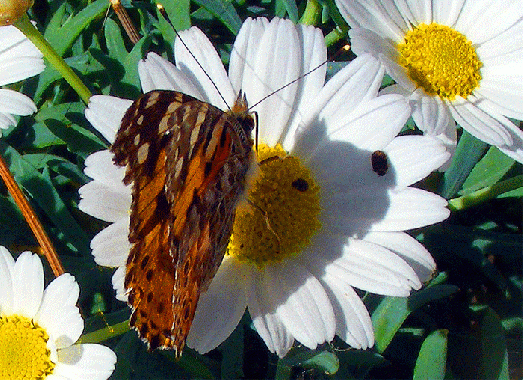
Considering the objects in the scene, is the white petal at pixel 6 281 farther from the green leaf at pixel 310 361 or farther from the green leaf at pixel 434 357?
the green leaf at pixel 434 357

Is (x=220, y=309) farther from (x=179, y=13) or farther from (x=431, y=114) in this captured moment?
(x=179, y=13)

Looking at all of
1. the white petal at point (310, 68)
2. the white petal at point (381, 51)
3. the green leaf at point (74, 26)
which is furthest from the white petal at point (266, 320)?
the green leaf at point (74, 26)

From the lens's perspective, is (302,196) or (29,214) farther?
(29,214)

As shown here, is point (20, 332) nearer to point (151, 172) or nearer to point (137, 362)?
point (137, 362)

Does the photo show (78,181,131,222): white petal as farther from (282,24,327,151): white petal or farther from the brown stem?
(282,24,327,151): white petal

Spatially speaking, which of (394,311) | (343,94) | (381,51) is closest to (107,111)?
(343,94)

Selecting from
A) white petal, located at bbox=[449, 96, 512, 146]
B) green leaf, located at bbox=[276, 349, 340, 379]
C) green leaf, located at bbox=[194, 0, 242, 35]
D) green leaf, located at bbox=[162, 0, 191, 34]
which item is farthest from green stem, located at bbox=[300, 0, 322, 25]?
green leaf, located at bbox=[276, 349, 340, 379]

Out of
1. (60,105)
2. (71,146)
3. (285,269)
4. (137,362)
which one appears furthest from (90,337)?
(60,105)
